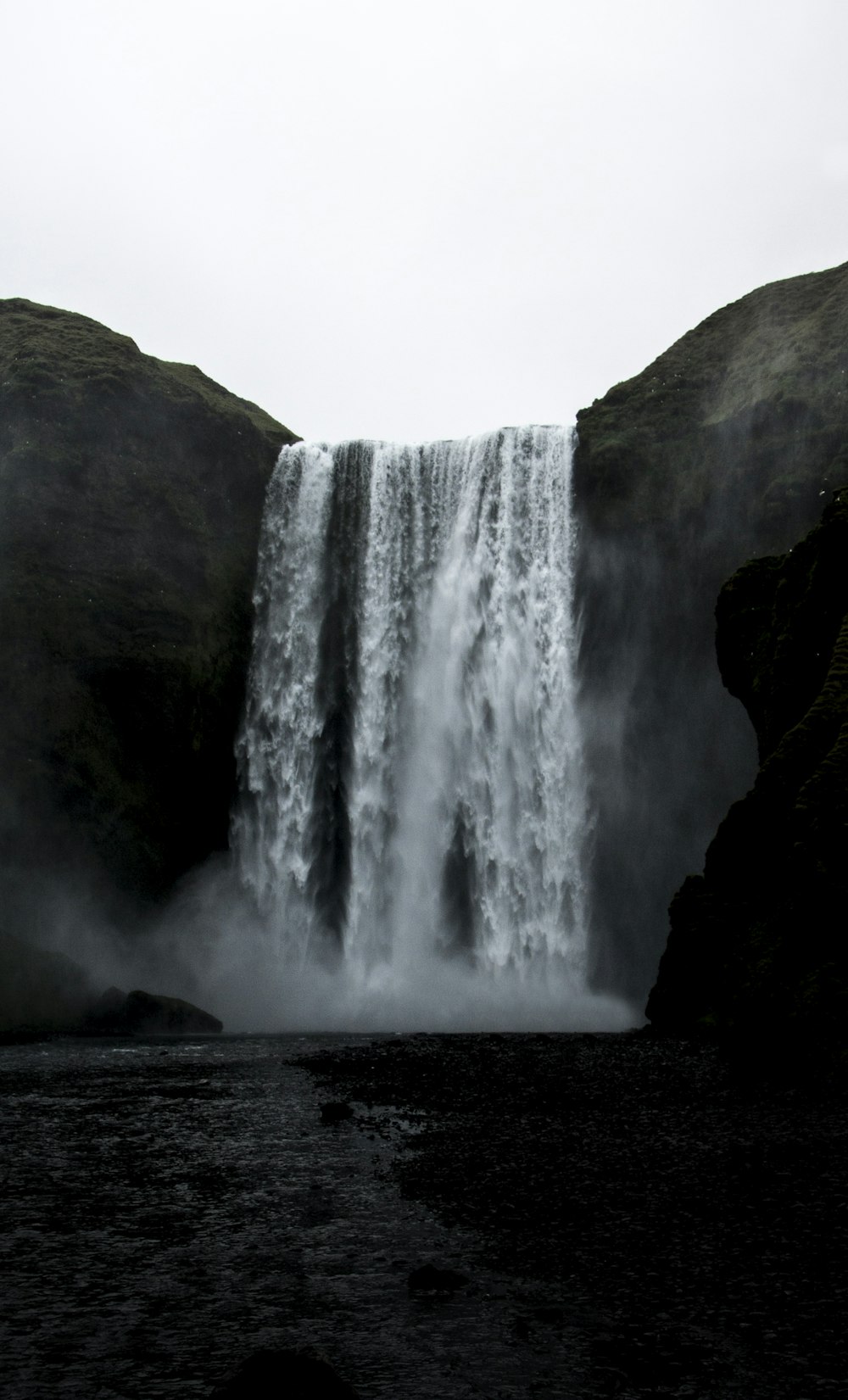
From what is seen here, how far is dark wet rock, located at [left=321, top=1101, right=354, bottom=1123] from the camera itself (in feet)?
43.6

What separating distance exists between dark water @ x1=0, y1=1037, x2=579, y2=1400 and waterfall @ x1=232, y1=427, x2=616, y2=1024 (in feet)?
77.4

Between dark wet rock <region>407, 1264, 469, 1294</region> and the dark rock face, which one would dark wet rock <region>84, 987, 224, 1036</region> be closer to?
the dark rock face

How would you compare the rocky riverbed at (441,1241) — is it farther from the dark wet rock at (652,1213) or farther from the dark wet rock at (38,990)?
the dark wet rock at (38,990)

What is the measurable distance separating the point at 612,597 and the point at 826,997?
2383 centimetres

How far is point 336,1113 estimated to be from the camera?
13.4m

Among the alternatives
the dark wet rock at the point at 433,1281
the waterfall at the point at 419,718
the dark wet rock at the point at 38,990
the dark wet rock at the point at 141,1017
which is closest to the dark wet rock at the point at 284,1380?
the dark wet rock at the point at 433,1281

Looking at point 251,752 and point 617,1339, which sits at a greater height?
point 251,752

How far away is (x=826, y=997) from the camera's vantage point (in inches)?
711

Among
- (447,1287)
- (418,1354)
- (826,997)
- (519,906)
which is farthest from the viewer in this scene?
(519,906)

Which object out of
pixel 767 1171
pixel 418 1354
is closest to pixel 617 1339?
pixel 418 1354

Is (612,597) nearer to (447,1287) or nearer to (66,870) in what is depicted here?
(66,870)

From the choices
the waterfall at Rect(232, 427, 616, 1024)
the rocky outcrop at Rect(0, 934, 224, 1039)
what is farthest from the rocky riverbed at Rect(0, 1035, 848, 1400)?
the waterfall at Rect(232, 427, 616, 1024)

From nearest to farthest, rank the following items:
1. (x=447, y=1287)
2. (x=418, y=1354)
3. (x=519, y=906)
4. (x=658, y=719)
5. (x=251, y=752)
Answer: (x=418, y=1354) < (x=447, y=1287) < (x=519, y=906) < (x=658, y=719) < (x=251, y=752)

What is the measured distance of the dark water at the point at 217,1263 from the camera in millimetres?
5566
